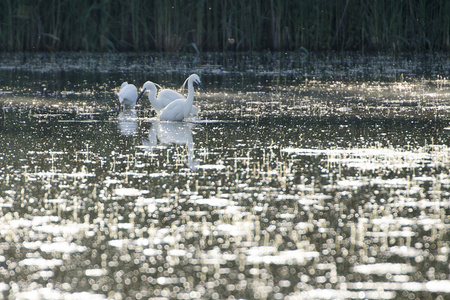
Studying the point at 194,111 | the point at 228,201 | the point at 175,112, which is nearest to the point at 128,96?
the point at 194,111

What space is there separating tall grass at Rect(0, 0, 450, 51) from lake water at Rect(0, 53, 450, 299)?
932 centimetres

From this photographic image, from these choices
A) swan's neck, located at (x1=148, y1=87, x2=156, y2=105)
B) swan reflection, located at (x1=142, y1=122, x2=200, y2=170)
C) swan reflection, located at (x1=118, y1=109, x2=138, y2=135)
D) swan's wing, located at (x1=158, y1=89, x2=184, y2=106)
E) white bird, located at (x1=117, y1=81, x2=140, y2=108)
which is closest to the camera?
swan reflection, located at (x1=142, y1=122, x2=200, y2=170)

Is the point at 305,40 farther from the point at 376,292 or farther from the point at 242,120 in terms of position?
the point at 376,292

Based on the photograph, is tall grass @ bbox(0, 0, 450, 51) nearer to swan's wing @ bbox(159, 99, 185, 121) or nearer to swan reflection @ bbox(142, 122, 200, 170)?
swan's wing @ bbox(159, 99, 185, 121)

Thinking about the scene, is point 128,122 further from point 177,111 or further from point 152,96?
point 152,96

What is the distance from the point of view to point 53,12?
62.7ft

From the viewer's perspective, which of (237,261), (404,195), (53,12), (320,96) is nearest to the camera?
(237,261)

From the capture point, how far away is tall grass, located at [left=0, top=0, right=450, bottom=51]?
1905cm

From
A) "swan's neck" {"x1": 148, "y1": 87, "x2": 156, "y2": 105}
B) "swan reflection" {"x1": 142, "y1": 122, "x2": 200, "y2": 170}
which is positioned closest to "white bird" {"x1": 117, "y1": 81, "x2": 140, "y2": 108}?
"swan's neck" {"x1": 148, "y1": 87, "x2": 156, "y2": 105}

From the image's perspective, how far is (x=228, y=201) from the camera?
468cm

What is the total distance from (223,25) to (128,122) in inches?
465

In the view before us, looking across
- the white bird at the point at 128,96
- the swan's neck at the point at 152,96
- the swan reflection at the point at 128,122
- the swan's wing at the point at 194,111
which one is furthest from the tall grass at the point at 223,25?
the swan's wing at the point at 194,111

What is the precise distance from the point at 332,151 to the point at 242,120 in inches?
87.0

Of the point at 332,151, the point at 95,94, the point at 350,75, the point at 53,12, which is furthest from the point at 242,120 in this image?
the point at 53,12
